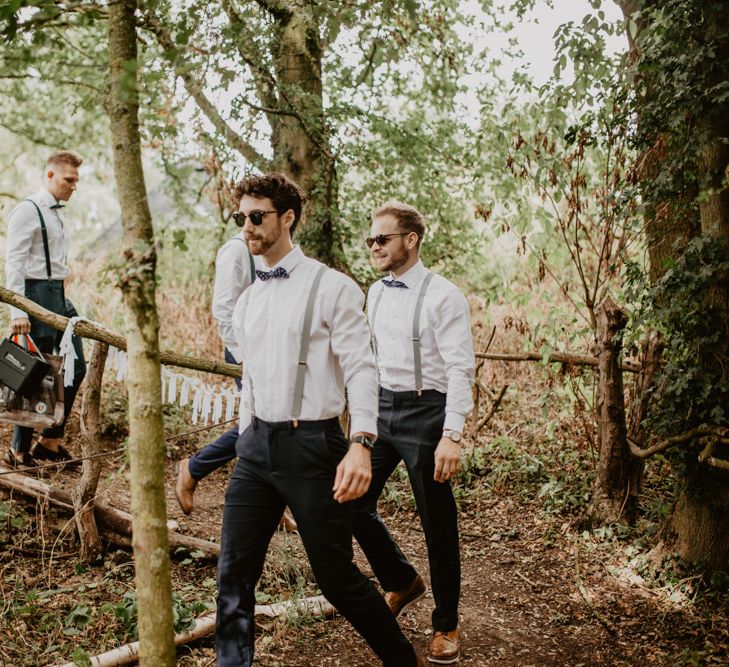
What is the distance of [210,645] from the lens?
3.82m

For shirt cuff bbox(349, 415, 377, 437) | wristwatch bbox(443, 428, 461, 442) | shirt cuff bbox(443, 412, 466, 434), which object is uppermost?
shirt cuff bbox(349, 415, 377, 437)

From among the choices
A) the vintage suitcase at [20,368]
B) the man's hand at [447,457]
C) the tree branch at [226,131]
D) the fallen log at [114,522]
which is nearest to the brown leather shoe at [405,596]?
the man's hand at [447,457]

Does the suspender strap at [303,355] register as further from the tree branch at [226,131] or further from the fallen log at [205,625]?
the tree branch at [226,131]

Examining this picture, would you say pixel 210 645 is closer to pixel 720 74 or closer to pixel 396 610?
pixel 396 610

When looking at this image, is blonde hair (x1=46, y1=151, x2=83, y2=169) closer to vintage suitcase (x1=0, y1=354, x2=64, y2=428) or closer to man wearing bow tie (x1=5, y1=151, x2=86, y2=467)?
man wearing bow tie (x1=5, y1=151, x2=86, y2=467)

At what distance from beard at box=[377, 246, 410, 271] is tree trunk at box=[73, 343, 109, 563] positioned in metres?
1.96

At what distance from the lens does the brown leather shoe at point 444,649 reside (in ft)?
12.3

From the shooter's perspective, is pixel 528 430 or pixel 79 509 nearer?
pixel 79 509

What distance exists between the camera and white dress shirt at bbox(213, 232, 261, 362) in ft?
15.2

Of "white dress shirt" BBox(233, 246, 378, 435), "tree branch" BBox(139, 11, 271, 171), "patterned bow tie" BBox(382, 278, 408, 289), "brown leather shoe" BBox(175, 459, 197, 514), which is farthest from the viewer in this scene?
"tree branch" BBox(139, 11, 271, 171)

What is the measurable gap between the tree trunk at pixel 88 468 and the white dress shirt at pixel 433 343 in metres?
1.92

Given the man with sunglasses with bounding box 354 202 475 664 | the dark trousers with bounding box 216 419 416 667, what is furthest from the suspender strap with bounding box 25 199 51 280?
the dark trousers with bounding box 216 419 416 667

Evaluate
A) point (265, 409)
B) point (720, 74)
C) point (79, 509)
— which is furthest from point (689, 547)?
point (79, 509)

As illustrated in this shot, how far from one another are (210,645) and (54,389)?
2217 mm
